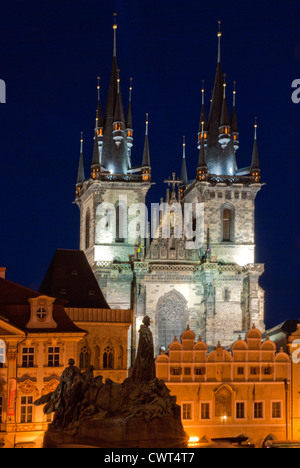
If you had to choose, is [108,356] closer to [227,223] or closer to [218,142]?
[227,223]

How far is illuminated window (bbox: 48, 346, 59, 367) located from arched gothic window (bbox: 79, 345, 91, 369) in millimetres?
7253

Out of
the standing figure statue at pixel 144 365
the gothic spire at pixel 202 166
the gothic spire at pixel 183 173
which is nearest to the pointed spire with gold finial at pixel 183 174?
the gothic spire at pixel 183 173

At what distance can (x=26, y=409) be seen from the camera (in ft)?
162

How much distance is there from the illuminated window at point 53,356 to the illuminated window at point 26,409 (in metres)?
Answer: 2.11

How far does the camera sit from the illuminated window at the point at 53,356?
50.7m

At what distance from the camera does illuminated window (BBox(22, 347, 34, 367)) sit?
165ft

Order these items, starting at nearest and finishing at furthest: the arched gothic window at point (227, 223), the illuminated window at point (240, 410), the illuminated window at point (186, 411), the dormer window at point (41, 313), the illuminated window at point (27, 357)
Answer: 1. the illuminated window at point (27, 357)
2. the dormer window at point (41, 313)
3. the illuminated window at point (186, 411)
4. the illuminated window at point (240, 410)
5. the arched gothic window at point (227, 223)

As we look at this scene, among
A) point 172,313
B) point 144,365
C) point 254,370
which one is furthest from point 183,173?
point 144,365

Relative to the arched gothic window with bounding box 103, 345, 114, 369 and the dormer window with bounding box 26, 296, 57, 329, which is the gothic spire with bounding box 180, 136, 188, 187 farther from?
the dormer window with bounding box 26, 296, 57, 329

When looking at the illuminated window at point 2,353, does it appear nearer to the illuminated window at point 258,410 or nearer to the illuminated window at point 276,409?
the illuminated window at point 258,410
